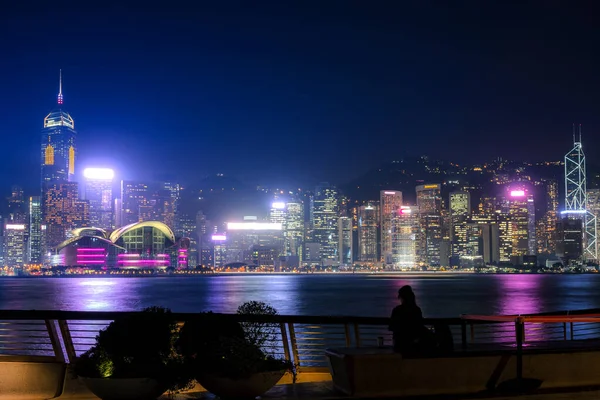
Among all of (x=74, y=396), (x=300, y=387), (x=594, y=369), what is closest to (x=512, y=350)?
(x=594, y=369)

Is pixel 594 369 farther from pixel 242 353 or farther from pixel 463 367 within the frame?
pixel 242 353

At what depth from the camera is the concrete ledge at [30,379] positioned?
788cm

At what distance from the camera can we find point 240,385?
7.66 metres

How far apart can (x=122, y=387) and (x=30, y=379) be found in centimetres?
117

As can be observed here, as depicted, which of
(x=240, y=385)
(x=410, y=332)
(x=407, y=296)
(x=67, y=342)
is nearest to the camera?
(x=240, y=385)

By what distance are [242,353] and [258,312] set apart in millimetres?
1173

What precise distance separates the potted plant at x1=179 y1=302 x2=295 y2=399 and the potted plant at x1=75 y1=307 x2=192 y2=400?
20 centimetres

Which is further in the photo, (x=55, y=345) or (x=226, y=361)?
(x=55, y=345)

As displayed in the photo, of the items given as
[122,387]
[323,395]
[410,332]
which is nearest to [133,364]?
[122,387]

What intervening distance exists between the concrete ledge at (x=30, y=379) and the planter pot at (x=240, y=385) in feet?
5.47

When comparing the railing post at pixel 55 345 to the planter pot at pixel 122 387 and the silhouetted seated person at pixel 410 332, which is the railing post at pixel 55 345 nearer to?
the planter pot at pixel 122 387

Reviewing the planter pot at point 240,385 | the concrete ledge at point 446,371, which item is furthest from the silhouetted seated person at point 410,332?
the planter pot at point 240,385

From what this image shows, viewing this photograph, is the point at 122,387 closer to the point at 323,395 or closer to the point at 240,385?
the point at 240,385

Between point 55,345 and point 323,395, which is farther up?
point 55,345
